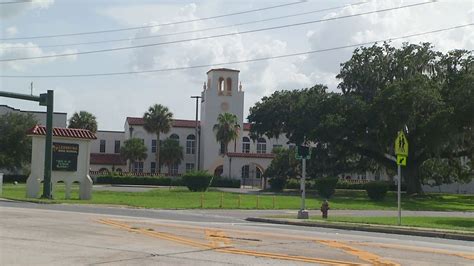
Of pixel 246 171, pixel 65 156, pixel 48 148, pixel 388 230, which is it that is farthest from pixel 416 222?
pixel 246 171

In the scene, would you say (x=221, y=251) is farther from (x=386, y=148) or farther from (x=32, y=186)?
(x=386, y=148)

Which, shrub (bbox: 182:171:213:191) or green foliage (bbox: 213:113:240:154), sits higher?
green foliage (bbox: 213:113:240:154)

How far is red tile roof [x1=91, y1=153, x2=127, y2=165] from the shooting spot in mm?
102062

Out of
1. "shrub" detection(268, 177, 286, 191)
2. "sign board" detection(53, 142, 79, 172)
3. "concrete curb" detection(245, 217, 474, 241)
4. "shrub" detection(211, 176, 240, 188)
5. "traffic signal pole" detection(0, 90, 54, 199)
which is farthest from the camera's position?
"shrub" detection(211, 176, 240, 188)

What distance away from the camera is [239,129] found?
95.4 metres

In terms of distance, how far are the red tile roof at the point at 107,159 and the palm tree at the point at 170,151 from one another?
8605mm

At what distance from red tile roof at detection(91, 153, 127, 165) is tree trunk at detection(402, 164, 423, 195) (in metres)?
52.8

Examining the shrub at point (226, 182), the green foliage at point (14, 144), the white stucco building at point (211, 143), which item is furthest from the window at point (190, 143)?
the green foliage at point (14, 144)

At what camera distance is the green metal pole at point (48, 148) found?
37.0 metres

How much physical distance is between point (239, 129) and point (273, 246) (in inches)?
3184

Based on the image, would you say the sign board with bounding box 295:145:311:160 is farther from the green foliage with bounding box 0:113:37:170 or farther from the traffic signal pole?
the green foliage with bounding box 0:113:37:170

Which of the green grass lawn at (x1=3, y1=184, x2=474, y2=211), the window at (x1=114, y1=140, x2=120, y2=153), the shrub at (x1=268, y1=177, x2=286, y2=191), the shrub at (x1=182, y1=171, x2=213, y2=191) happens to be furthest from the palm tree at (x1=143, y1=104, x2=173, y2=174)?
the green grass lawn at (x1=3, y1=184, x2=474, y2=211)

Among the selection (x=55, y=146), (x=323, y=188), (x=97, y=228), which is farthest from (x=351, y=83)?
(x=97, y=228)

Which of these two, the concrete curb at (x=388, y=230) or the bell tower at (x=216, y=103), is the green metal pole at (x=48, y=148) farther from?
the bell tower at (x=216, y=103)
